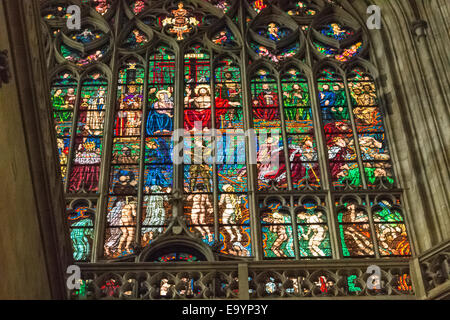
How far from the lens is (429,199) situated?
1223 centimetres

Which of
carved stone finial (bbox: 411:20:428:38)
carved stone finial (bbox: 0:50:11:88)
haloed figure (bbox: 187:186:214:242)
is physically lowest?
carved stone finial (bbox: 0:50:11:88)

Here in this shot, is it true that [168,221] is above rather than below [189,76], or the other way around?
below

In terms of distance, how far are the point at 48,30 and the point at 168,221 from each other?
490 centimetres

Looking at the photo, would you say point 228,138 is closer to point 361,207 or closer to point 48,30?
point 361,207

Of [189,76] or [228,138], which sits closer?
[228,138]

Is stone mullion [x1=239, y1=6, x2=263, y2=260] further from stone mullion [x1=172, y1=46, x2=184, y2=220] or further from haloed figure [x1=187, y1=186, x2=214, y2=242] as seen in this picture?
stone mullion [x1=172, y1=46, x2=184, y2=220]

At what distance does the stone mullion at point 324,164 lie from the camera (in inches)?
479

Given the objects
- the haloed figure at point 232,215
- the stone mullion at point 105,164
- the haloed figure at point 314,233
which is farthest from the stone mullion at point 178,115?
the haloed figure at point 314,233

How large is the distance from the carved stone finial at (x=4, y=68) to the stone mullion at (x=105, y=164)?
428 cm

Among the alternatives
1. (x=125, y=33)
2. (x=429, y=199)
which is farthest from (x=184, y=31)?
(x=429, y=199)

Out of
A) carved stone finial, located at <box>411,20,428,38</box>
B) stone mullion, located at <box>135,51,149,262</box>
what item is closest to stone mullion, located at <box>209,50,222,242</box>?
stone mullion, located at <box>135,51,149,262</box>

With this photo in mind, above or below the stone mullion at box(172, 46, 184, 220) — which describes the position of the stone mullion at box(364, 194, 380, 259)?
below

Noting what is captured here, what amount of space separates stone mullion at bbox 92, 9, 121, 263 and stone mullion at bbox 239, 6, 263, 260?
2144 mm

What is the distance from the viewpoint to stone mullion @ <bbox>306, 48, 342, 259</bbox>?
12.2m
